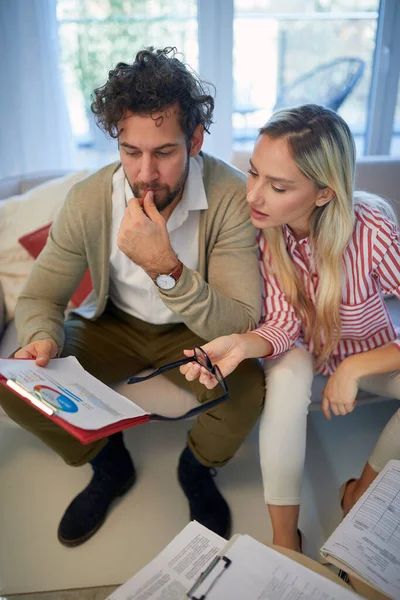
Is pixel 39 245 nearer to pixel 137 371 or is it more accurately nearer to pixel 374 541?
pixel 137 371

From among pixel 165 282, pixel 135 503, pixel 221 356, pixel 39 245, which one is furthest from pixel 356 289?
pixel 39 245

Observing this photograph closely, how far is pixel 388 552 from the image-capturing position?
0.90 meters

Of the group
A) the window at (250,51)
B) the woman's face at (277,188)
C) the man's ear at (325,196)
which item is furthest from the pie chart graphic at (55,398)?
the window at (250,51)

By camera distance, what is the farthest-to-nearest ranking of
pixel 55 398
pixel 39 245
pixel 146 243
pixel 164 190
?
pixel 39 245 → pixel 164 190 → pixel 146 243 → pixel 55 398

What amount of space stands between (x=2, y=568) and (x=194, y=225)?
1060 mm

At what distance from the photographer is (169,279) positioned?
4.03ft

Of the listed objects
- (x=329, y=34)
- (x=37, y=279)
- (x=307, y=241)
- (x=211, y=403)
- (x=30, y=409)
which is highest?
(x=329, y=34)

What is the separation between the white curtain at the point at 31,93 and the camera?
2.25 meters

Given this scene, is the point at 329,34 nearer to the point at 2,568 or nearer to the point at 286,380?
the point at 286,380

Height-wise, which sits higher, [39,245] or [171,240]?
[171,240]

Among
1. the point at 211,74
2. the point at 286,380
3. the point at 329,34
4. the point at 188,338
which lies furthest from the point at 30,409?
the point at 329,34

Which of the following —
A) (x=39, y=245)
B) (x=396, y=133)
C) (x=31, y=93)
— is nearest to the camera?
(x=39, y=245)

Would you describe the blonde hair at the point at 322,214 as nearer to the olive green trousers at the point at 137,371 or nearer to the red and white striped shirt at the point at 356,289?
the red and white striped shirt at the point at 356,289

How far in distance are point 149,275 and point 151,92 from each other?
45 cm
